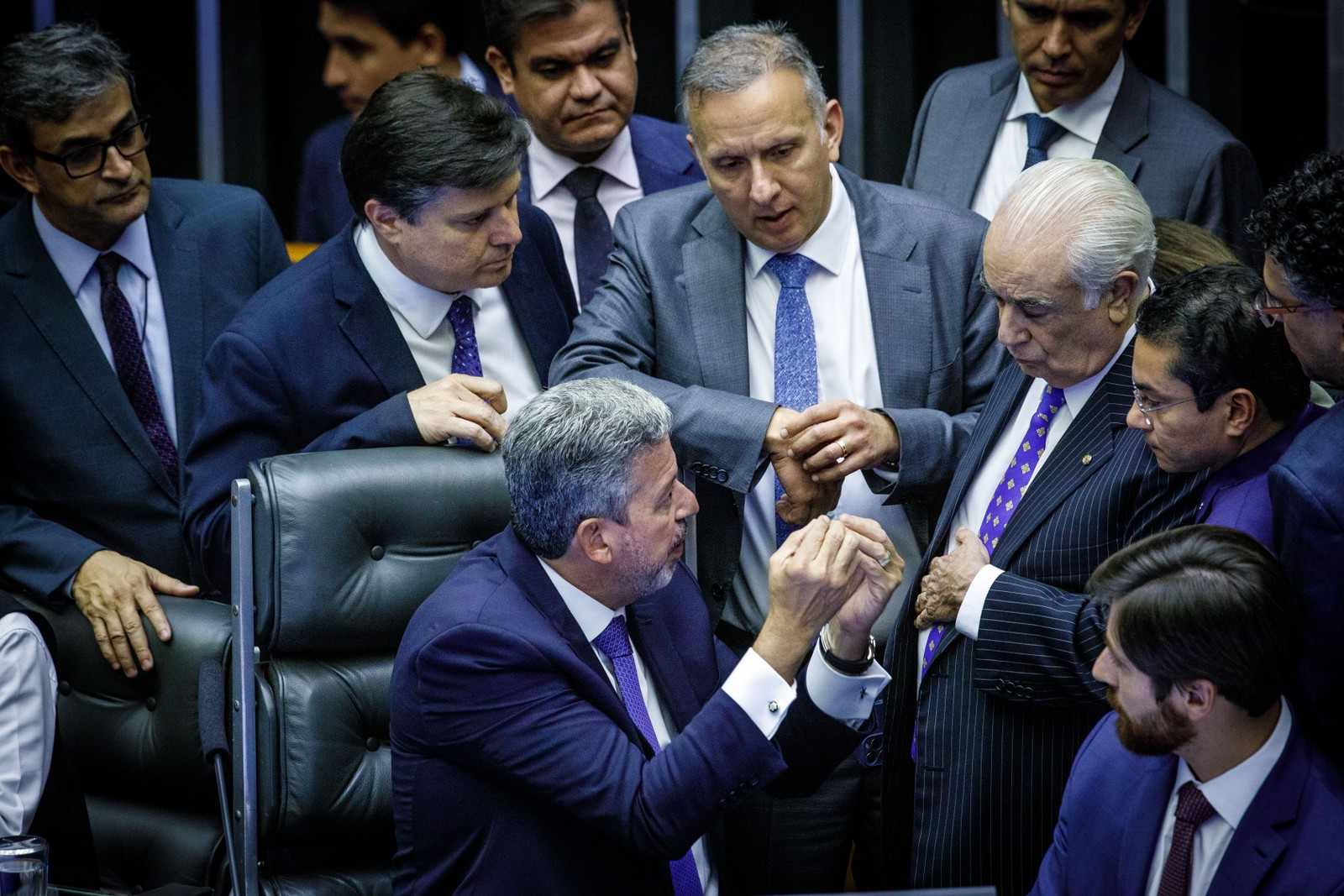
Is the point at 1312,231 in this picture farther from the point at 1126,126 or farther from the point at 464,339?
the point at 464,339

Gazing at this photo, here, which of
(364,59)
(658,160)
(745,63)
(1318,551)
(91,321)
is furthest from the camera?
(364,59)

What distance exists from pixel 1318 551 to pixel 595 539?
978mm

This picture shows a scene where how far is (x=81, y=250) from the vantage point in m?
3.24

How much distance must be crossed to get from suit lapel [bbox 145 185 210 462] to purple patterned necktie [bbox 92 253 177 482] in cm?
4

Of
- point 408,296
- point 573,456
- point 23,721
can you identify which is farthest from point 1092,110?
point 23,721

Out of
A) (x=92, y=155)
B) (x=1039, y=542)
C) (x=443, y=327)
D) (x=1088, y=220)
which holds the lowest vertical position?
(x=1039, y=542)

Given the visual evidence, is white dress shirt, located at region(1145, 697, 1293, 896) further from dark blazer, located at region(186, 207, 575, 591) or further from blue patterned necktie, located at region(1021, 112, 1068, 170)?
blue patterned necktie, located at region(1021, 112, 1068, 170)

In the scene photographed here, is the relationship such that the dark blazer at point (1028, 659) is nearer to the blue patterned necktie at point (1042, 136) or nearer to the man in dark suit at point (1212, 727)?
the man in dark suit at point (1212, 727)

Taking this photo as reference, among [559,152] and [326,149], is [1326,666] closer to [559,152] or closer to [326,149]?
[559,152]

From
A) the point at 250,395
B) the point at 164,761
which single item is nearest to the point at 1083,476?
the point at 250,395

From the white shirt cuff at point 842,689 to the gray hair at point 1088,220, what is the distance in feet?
2.17

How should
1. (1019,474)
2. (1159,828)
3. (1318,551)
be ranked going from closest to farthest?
(1318,551) → (1159,828) → (1019,474)

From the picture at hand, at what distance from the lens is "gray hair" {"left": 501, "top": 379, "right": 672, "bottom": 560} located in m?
2.23

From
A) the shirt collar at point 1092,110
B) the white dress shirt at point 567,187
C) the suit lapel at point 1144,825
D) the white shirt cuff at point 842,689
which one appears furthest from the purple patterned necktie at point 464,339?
the suit lapel at point 1144,825
